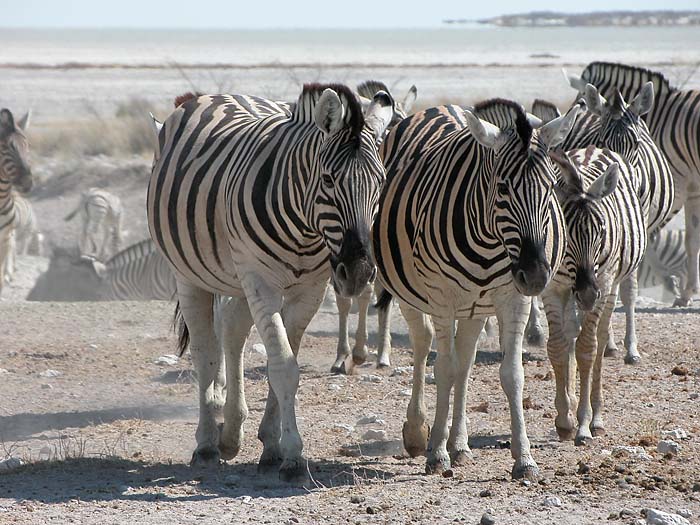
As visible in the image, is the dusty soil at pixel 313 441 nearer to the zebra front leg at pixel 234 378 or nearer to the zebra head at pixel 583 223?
the zebra front leg at pixel 234 378

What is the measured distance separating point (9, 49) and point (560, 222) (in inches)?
4448

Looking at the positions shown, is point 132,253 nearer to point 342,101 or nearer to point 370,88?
point 370,88

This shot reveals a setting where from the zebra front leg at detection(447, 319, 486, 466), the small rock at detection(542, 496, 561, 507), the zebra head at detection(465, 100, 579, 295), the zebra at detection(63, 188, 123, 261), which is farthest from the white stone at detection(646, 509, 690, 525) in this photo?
the zebra at detection(63, 188, 123, 261)

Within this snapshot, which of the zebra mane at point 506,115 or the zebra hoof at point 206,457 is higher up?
the zebra mane at point 506,115

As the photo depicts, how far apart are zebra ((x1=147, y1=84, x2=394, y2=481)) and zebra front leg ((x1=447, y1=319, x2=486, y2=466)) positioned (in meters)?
0.87

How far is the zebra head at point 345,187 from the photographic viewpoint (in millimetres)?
4926

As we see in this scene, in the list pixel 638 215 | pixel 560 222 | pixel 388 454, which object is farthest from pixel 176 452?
pixel 638 215

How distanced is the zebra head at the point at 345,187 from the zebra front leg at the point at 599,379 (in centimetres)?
223

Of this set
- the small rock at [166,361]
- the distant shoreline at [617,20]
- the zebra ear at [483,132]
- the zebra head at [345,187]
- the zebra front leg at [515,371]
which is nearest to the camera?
the zebra head at [345,187]

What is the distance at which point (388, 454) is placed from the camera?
21.0 feet

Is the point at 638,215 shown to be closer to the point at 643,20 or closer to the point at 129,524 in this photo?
the point at 129,524

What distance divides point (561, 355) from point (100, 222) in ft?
42.4

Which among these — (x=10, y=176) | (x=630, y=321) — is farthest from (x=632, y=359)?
(x=10, y=176)

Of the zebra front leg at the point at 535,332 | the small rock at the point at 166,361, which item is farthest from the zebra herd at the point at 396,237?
the zebra front leg at the point at 535,332
